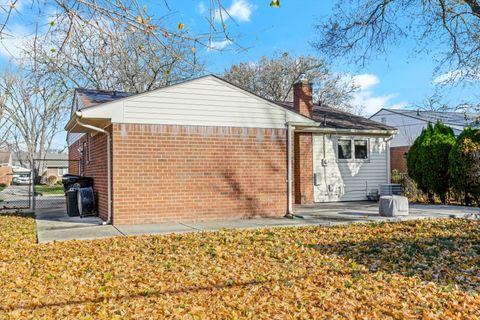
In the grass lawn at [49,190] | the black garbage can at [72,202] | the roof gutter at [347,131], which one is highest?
the roof gutter at [347,131]

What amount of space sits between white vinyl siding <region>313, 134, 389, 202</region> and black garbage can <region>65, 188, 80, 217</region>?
26.9ft

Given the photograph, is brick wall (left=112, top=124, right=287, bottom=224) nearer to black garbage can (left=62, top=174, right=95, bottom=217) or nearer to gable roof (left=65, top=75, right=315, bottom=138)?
gable roof (left=65, top=75, right=315, bottom=138)

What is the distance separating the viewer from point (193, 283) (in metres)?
5.12

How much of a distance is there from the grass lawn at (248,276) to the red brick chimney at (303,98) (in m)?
7.64

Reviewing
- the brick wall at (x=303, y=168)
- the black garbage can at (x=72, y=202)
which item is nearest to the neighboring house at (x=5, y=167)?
the black garbage can at (x=72, y=202)

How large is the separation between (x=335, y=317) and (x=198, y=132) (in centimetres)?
710

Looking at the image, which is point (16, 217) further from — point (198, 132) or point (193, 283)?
point (193, 283)

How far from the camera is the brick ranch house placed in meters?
9.65

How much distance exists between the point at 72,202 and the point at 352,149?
10.2 m

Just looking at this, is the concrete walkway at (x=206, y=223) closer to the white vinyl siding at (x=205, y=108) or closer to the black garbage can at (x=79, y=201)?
the black garbage can at (x=79, y=201)

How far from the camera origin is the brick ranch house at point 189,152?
9648 millimetres

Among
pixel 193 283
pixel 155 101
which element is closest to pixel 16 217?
pixel 155 101

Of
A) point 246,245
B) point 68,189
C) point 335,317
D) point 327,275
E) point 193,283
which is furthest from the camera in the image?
point 68,189

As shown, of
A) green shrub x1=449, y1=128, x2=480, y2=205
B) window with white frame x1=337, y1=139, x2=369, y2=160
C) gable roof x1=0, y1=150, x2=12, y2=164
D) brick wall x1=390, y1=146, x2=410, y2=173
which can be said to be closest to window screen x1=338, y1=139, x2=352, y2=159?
window with white frame x1=337, y1=139, x2=369, y2=160
